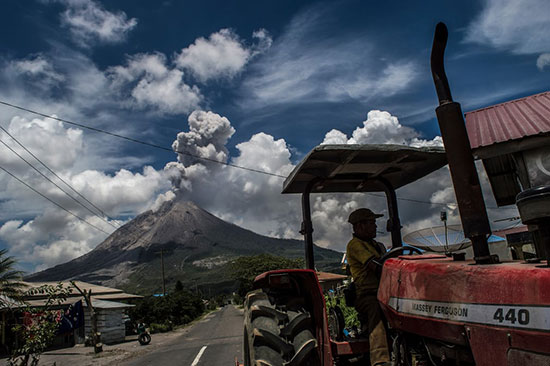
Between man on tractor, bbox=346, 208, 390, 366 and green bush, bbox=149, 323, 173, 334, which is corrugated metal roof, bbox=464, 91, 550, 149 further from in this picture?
green bush, bbox=149, 323, 173, 334

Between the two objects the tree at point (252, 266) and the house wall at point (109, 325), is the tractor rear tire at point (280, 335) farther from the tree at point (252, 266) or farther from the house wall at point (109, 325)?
the tree at point (252, 266)

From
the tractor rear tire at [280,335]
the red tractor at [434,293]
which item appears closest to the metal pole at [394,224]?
the red tractor at [434,293]

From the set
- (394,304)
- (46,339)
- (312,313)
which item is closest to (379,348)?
(394,304)

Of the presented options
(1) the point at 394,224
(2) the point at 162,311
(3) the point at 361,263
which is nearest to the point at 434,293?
(3) the point at 361,263

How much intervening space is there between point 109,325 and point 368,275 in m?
24.8

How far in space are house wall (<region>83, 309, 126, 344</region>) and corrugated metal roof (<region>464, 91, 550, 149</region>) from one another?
22696 millimetres

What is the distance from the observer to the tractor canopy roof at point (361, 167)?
12.4 feet

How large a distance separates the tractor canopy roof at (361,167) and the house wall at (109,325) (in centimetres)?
2330

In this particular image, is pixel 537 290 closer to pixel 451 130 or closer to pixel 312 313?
pixel 451 130

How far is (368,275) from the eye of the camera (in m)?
3.65

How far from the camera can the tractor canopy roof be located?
3775mm

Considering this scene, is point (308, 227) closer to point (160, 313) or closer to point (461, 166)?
point (461, 166)

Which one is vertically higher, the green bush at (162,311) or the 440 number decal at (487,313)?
the 440 number decal at (487,313)

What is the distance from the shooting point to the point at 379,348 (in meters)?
3.26
